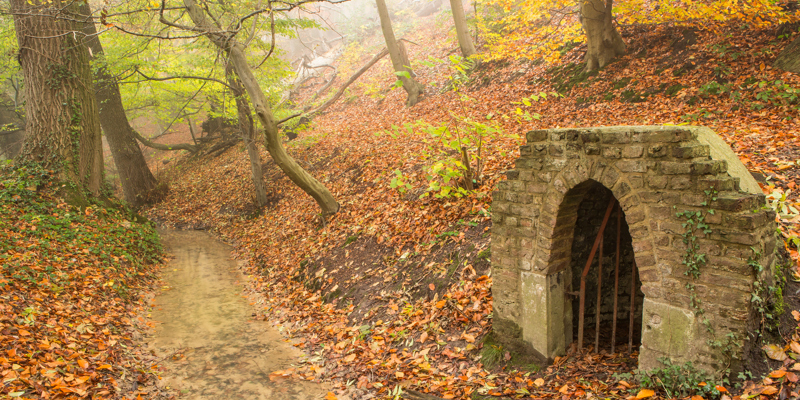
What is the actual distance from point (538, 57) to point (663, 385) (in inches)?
472

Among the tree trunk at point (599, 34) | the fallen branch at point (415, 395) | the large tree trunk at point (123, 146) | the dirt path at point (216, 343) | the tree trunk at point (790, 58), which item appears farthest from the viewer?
the large tree trunk at point (123, 146)

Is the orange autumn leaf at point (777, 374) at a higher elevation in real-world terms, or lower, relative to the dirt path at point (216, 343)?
higher

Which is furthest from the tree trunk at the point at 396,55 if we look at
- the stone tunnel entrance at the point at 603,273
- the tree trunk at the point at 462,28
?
the stone tunnel entrance at the point at 603,273

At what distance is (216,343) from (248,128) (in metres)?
7.07

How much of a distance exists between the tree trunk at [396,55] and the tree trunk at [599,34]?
5.57 meters

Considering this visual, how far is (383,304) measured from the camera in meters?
6.40

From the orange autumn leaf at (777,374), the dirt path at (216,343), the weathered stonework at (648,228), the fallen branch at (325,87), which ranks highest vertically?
the fallen branch at (325,87)

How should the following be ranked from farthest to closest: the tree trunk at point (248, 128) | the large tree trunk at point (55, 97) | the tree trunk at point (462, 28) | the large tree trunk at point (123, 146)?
the large tree trunk at point (123, 146) < the tree trunk at point (462, 28) < the tree trunk at point (248, 128) < the large tree trunk at point (55, 97)

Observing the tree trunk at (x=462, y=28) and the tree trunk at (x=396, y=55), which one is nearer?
the tree trunk at (x=462, y=28)

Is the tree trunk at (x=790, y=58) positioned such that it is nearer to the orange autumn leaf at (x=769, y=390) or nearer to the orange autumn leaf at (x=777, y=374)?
the orange autumn leaf at (x=777, y=374)

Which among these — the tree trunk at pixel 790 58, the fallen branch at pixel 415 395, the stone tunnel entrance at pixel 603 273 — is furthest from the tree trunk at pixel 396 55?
the fallen branch at pixel 415 395

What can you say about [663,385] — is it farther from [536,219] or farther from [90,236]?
[90,236]

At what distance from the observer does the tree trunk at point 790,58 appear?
303 inches

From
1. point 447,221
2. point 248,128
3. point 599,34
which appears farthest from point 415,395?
point 599,34
